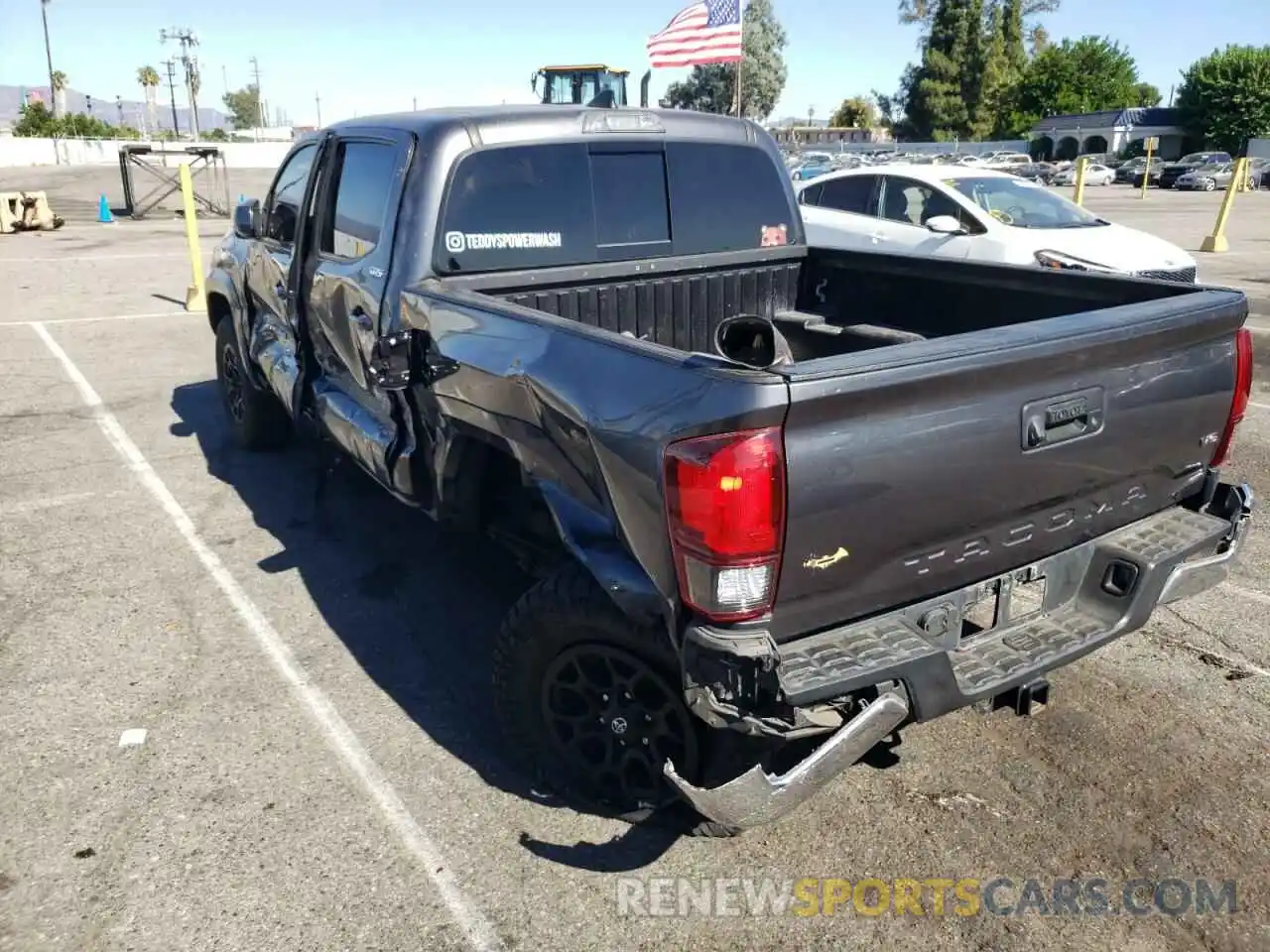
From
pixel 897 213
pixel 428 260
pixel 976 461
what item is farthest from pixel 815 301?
pixel 897 213

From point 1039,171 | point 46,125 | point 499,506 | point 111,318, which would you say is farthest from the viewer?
point 46,125

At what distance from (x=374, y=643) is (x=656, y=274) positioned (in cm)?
196

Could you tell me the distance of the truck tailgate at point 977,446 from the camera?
90.5 inches

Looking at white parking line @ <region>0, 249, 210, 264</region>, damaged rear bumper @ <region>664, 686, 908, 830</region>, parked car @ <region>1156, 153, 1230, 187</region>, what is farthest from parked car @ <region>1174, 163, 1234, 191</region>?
damaged rear bumper @ <region>664, 686, 908, 830</region>

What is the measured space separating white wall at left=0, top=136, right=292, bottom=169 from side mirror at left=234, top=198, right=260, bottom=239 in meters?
55.2

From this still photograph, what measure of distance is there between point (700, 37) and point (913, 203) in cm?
493

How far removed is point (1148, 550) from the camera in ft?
9.68

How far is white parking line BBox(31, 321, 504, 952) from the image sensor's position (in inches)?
105

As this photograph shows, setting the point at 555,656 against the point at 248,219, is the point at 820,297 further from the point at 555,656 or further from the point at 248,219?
the point at 248,219

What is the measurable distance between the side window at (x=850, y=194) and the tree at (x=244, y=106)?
149813mm

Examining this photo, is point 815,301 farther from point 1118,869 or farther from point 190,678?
point 190,678

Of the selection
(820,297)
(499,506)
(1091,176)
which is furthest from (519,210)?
(1091,176)
